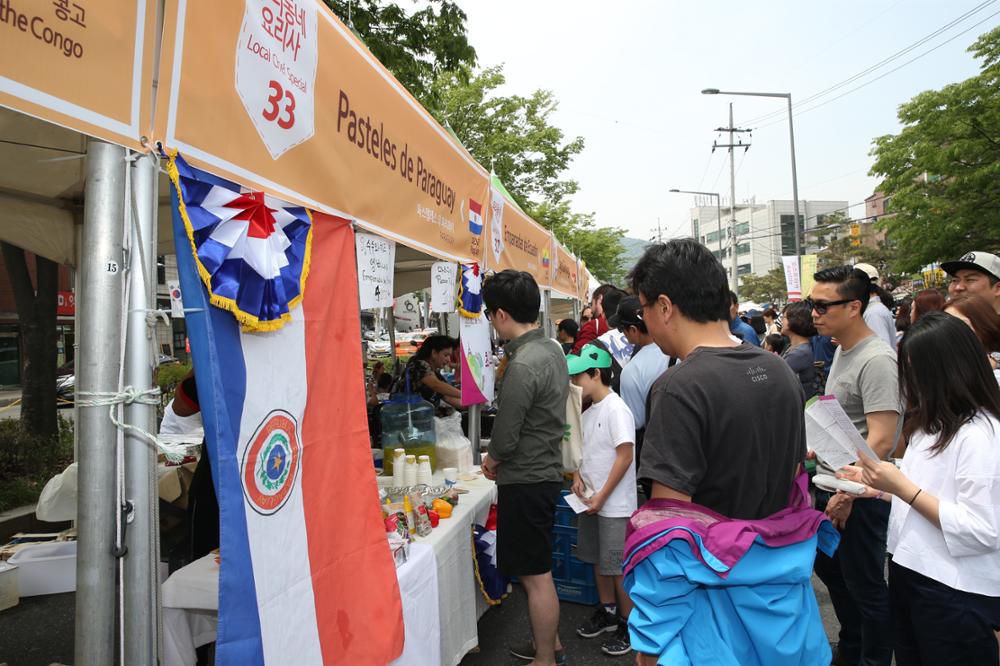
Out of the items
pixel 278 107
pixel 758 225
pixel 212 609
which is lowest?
pixel 212 609

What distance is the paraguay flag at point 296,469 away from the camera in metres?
1.55

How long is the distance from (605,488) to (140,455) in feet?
7.91

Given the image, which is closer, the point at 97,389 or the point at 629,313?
the point at 97,389

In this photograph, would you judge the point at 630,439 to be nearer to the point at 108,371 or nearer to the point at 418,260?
the point at 108,371

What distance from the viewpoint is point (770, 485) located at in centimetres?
146

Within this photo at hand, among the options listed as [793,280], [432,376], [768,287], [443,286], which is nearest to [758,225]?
[768,287]

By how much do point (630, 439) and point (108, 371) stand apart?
101 inches

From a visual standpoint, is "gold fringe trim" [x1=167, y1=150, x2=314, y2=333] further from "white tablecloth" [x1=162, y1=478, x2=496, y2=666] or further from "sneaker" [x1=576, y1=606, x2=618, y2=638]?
"sneaker" [x1=576, y1=606, x2=618, y2=638]

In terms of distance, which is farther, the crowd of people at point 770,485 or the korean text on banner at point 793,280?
the korean text on banner at point 793,280

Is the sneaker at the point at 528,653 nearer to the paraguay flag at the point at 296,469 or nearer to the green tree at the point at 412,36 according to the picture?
the paraguay flag at the point at 296,469

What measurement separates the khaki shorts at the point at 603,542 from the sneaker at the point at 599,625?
30 cm

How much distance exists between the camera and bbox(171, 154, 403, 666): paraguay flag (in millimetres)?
1555

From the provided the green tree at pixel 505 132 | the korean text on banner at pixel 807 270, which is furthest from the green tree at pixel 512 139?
the korean text on banner at pixel 807 270

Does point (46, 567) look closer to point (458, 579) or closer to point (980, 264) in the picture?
point (458, 579)
